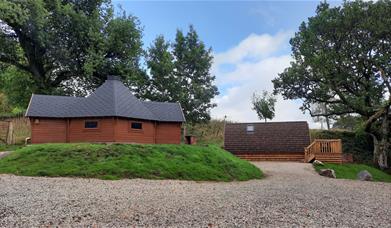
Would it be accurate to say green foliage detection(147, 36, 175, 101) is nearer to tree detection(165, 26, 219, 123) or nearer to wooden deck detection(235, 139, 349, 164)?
tree detection(165, 26, 219, 123)

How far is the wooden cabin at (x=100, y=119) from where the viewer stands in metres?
21.2

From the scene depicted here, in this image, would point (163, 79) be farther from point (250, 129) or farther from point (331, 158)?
point (331, 158)

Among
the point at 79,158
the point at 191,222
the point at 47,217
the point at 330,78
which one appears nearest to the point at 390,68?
the point at 330,78

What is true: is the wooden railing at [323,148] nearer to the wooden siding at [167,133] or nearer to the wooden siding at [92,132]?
the wooden siding at [167,133]

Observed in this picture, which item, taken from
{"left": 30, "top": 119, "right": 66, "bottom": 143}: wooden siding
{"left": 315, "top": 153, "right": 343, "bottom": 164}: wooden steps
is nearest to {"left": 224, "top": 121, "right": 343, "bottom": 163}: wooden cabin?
{"left": 315, "top": 153, "right": 343, "bottom": 164}: wooden steps

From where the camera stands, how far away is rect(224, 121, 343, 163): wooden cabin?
28.6 meters

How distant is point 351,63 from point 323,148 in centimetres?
767

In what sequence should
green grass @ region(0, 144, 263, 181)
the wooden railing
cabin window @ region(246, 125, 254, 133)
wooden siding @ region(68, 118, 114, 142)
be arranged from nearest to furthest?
green grass @ region(0, 144, 263, 181) < wooden siding @ region(68, 118, 114, 142) < the wooden railing < cabin window @ region(246, 125, 254, 133)

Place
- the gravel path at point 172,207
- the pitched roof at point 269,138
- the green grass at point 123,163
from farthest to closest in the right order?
the pitched roof at point 269,138
the green grass at point 123,163
the gravel path at point 172,207

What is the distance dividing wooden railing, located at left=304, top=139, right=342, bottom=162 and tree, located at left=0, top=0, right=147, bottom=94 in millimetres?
16146

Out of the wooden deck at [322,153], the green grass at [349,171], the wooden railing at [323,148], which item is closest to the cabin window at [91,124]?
the green grass at [349,171]

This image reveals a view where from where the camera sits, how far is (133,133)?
2197 cm

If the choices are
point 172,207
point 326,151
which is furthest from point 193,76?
point 172,207

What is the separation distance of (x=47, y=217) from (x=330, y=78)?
1050 inches
